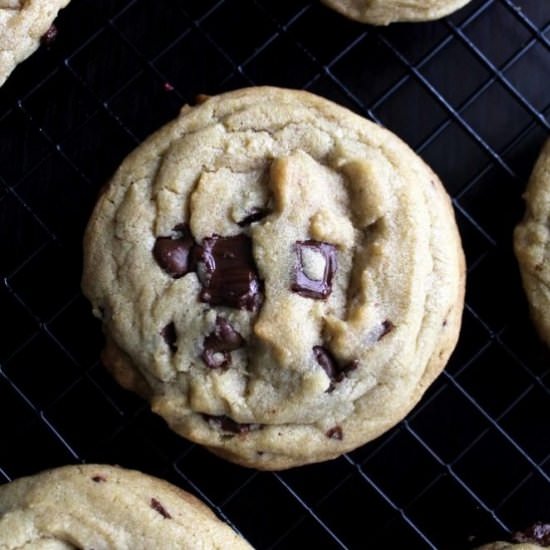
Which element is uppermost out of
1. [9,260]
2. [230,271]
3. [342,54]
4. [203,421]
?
[9,260]

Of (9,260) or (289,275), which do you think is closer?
(289,275)

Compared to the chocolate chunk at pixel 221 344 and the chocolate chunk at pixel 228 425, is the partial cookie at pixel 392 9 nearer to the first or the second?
the chocolate chunk at pixel 221 344

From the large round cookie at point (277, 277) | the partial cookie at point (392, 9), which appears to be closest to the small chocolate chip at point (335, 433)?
the large round cookie at point (277, 277)

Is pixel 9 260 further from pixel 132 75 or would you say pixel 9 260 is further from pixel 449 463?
pixel 449 463

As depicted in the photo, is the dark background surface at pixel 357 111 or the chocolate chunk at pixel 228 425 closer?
the chocolate chunk at pixel 228 425

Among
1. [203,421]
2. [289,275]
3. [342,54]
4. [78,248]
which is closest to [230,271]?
[289,275]

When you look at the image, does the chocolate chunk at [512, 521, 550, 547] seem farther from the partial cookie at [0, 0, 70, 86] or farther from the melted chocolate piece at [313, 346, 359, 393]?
the partial cookie at [0, 0, 70, 86]
